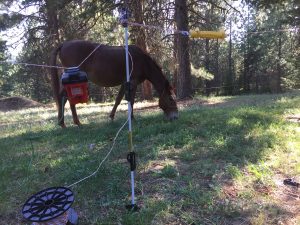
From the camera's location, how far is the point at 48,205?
11.1ft

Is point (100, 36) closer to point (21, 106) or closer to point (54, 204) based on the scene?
point (21, 106)

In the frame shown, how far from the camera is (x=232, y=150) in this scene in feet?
17.3

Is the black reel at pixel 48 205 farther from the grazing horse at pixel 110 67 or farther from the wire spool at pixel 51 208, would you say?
the grazing horse at pixel 110 67

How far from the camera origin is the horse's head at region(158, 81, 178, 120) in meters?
7.42

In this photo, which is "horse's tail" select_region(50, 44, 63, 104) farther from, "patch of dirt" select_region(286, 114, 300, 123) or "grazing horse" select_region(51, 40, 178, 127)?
"patch of dirt" select_region(286, 114, 300, 123)

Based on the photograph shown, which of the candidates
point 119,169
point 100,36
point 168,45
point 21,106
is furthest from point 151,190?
point 21,106

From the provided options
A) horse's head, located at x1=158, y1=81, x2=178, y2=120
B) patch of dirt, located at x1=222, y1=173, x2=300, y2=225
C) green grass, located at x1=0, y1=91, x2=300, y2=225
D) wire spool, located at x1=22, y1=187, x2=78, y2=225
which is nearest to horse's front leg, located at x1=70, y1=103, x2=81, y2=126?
green grass, located at x1=0, y1=91, x2=300, y2=225

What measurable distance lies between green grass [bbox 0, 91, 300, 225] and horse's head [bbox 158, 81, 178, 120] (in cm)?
31

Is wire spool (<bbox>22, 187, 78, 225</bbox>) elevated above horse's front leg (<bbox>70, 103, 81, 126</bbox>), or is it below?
below

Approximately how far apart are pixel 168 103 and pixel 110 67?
4.60 ft

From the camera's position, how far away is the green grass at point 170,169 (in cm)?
371

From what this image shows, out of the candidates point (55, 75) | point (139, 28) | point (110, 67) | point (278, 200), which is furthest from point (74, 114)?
point (139, 28)

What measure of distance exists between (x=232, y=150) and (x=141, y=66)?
3.05 metres

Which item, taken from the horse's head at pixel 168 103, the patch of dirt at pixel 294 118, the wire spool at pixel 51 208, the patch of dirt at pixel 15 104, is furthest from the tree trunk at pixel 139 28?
the patch of dirt at pixel 15 104
